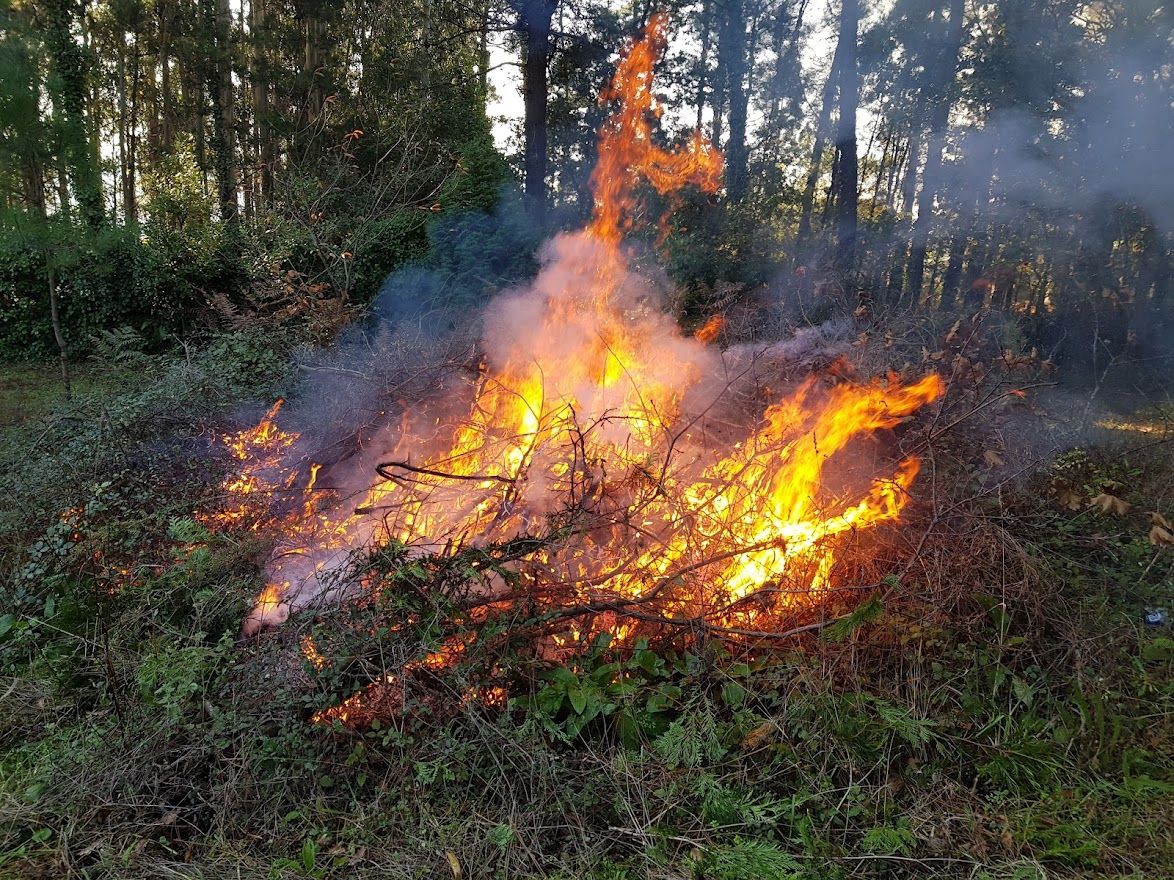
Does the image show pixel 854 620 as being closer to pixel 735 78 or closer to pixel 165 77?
pixel 735 78

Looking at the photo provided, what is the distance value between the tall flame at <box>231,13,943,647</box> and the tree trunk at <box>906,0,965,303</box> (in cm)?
582

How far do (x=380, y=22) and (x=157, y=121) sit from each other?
8.77m

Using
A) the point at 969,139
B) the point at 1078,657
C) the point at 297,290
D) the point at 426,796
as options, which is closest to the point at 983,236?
the point at 969,139

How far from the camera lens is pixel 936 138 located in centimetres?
1114

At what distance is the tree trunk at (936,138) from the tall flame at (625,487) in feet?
19.1

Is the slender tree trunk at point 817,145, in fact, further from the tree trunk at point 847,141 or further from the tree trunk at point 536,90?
the tree trunk at point 536,90

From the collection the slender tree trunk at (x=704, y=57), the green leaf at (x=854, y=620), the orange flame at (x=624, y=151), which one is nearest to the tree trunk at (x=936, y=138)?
the orange flame at (x=624, y=151)

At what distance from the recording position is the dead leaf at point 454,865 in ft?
7.88

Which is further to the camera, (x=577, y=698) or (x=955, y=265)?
(x=955, y=265)

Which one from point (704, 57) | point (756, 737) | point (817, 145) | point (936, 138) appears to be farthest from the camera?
point (817, 145)

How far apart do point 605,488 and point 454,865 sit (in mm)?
1955

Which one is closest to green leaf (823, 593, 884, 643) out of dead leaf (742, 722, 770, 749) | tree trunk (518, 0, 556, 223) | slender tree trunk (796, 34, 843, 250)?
dead leaf (742, 722, 770, 749)

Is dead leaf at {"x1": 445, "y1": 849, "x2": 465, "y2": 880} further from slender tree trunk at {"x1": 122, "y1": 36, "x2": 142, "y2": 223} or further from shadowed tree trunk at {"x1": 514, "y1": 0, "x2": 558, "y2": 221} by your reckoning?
slender tree trunk at {"x1": 122, "y1": 36, "x2": 142, "y2": 223}

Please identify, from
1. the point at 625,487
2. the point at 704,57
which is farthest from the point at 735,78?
the point at 625,487
